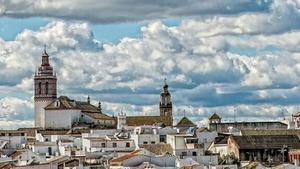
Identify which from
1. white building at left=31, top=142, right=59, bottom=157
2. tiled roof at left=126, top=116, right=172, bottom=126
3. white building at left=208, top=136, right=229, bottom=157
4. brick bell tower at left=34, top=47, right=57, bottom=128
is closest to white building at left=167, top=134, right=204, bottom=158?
white building at left=208, top=136, right=229, bottom=157

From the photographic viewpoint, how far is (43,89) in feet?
443

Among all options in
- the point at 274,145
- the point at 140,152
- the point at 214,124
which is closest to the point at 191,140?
the point at 274,145

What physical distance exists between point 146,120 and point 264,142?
32.2 meters

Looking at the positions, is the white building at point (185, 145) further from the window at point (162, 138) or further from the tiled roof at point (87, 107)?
the tiled roof at point (87, 107)

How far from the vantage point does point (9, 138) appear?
11581 cm

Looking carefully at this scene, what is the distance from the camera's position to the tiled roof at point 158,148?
95975 millimetres

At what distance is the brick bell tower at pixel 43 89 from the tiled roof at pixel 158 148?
115ft

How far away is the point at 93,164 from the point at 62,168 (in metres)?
3.73

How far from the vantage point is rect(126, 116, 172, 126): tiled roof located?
129 meters

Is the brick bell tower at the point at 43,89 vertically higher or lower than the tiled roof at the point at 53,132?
higher

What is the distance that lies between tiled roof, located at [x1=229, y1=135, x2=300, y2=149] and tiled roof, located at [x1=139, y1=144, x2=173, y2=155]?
20.3 feet

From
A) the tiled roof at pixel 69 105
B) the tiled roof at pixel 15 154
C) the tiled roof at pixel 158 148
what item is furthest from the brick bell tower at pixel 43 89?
the tiled roof at pixel 158 148

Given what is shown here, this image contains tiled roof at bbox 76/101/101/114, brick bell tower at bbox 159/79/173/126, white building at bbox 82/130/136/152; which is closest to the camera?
white building at bbox 82/130/136/152

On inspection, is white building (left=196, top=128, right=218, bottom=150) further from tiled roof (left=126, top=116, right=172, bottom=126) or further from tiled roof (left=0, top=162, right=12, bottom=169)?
tiled roof (left=0, top=162, right=12, bottom=169)
